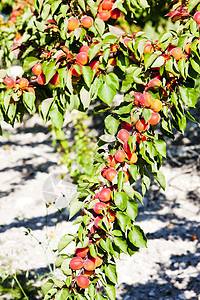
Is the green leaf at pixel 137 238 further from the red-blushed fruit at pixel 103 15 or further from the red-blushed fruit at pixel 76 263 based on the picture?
the red-blushed fruit at pixel 103 15

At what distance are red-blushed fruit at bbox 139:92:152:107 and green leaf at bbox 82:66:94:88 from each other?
147mm

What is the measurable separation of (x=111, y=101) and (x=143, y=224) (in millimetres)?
1955

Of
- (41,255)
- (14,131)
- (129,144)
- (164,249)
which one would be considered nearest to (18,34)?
(129,144)

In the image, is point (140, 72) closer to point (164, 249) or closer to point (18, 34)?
point (18, 34)

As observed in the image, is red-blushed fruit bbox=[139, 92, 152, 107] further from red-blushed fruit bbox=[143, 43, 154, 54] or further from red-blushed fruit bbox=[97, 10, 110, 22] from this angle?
red-blushed fruit bbox=[97, 10, 110, 22]

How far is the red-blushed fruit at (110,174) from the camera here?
927 millimetres

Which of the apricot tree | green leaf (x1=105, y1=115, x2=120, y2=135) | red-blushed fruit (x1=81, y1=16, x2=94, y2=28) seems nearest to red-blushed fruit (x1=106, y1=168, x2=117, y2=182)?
the apricot tree

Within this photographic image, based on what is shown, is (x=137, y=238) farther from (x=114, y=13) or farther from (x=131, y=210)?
(x=114, y=13)

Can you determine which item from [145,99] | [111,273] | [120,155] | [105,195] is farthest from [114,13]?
[111,273]

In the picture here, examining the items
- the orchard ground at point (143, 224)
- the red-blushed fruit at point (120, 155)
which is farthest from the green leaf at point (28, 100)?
the orchard ground at point (143, 224)

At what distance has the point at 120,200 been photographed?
35.0 inches

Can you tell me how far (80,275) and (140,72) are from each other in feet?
2.01

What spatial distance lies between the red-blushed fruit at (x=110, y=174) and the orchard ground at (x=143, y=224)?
0.88 meters

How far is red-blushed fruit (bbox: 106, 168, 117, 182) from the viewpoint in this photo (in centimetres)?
93
